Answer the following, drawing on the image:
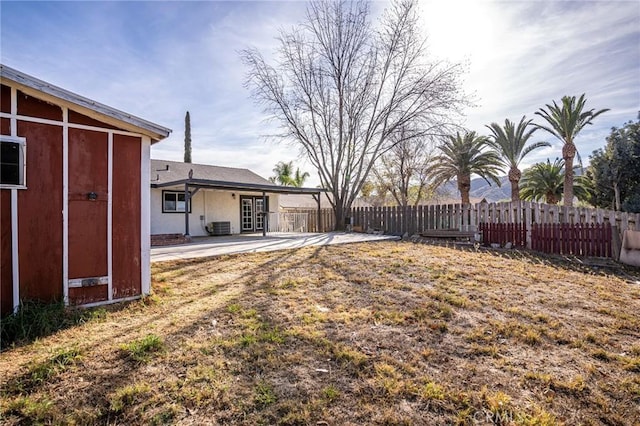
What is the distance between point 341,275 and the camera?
19.2ft

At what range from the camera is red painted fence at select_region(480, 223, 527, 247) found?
9.95 metres

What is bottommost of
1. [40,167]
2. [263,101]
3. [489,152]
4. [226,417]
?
[226,417]

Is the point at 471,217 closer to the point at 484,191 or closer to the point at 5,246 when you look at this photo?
the point at 5,246

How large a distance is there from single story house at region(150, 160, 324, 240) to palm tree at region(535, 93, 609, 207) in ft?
41.8

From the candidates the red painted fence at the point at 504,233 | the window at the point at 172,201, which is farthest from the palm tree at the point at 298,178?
the red painted fence at the point at 504,233

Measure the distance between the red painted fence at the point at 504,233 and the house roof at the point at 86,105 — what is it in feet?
33.3

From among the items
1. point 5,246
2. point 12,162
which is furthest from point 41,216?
point 12,162

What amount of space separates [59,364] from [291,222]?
16914mm

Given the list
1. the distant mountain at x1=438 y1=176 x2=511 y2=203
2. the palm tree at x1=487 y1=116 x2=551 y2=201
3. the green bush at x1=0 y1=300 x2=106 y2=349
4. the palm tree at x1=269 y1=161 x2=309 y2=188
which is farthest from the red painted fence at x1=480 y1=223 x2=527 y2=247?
the palm tree at x1=269 y1=161 x2=309 y2=188

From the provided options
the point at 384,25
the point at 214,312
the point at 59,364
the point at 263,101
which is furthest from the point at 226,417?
the point at 384,25

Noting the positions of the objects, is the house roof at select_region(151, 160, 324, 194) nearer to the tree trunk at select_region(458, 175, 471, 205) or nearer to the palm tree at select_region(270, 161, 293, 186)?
the tree trunk at select_region(458, 175, 471, 205)

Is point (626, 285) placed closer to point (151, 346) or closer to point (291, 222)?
point (151, 346)

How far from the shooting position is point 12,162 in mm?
3500

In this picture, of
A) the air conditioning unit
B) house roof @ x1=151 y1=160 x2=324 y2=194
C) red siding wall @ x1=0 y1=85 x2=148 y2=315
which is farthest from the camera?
the air conditioning unit
